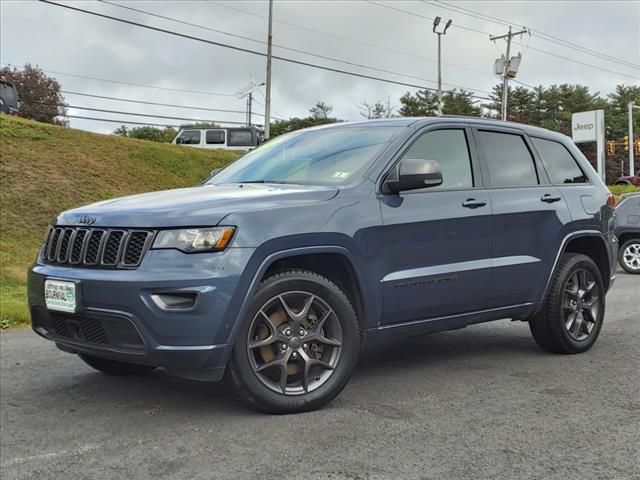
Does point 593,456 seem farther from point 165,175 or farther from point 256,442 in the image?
point 165,175

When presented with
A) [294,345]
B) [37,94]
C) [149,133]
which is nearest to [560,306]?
[294,345]

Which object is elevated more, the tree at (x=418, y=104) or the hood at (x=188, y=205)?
the tree at (x=418, y=104)

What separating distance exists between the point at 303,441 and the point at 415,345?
2.51 metres

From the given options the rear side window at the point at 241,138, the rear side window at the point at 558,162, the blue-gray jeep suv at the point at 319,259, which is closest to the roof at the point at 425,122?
the blue-gray jeep suv at the point at 319,259

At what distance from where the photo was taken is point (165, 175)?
17484 millimetres

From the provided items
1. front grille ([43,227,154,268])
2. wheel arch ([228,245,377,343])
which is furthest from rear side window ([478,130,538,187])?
front grille ([43,227,154,268])

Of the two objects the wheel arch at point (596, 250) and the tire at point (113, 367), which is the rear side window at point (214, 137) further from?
the tire at point (113, 367)

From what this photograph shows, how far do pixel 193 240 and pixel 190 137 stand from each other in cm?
2534

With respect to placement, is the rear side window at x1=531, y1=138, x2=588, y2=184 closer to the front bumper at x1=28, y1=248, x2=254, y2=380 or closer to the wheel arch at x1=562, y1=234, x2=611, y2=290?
the wheel arch at x1=562, y1=234, x2=611, y2=290

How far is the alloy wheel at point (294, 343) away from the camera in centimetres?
368

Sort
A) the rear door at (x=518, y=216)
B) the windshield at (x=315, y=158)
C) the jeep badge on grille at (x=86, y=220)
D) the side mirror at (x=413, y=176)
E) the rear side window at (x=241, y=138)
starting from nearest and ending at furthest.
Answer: the jeep badge on grille at (x=86, y=220) → the side mirror at (x=413, y=176) → the windshield at (x=315, y=158) → the rear door at (x=518, y=216) → the rear side window at (x=241, y=138)

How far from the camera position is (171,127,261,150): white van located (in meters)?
27.4

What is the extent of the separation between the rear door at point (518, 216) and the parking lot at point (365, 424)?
24.4 inches

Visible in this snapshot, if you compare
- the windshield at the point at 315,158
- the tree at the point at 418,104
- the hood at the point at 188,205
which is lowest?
the hood at the point at 188,205
